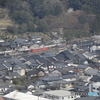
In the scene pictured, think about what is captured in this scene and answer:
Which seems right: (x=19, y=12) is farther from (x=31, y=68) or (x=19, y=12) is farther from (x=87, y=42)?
(x=31, y=68)

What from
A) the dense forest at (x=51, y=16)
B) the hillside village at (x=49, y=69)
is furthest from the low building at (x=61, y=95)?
the dense forest at (x=51, y=16)

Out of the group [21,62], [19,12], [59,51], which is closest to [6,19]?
[19,12]

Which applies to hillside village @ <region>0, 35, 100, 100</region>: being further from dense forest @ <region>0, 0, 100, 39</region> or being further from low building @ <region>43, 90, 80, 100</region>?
dense forest @ <region>0, 0, 100, 39</region>

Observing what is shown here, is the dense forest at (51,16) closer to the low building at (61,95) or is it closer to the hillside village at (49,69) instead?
the hillside village at (49,69)

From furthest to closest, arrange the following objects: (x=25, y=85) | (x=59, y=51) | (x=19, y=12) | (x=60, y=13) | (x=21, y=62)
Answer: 1. (x=60, y=13)
2. (x=19, y=12)
3. (x=59, y=51)
4. (x=21, y=62)
5. (x=25, y=85)

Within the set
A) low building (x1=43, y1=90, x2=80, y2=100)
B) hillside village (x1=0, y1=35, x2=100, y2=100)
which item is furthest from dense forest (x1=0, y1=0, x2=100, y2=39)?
low building (x1=43, y1=90, x2=80, y2=100)
